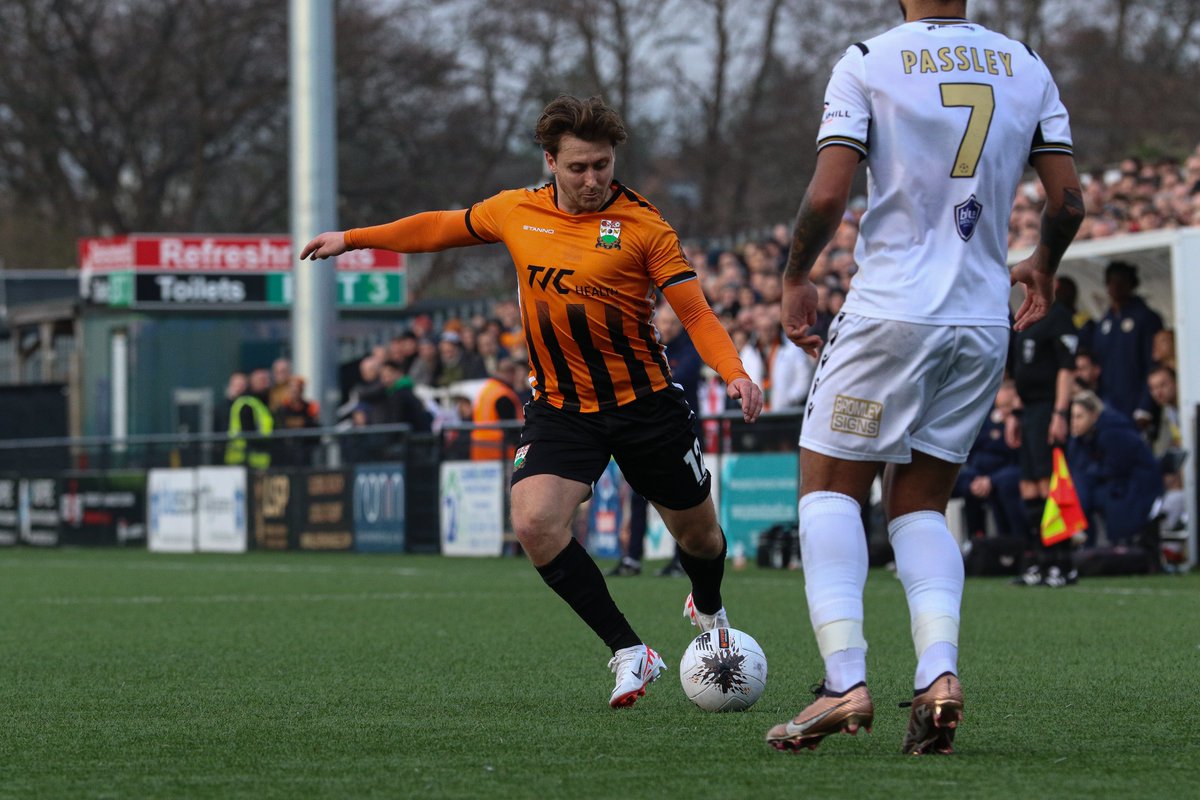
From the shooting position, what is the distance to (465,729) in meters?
5.79

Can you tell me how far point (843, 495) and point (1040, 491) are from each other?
26.0 feet

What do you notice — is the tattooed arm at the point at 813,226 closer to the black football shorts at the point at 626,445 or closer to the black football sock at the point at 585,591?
the black football shorts at the point at 626,445

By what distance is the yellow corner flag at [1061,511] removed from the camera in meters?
12.2

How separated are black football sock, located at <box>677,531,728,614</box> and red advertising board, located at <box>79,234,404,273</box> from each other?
79.3 feet

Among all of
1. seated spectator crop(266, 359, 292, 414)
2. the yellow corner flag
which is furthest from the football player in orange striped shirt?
seated spectator crop(266, 359, 292, 414)

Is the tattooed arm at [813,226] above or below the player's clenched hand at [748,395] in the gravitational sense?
above

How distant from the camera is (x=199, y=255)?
1231 inches

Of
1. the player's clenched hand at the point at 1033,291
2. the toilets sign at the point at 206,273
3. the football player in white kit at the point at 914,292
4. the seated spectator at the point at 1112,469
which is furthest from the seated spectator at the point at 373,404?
the football player in white kit at the point at 914,292

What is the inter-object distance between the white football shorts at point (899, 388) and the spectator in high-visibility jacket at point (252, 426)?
1633 cm

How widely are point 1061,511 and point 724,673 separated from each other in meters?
6.45

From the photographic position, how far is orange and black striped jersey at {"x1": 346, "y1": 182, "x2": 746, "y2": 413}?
648 centimetres

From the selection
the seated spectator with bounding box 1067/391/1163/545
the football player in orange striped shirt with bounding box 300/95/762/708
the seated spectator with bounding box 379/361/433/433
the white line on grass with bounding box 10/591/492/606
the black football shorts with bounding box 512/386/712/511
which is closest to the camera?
the football player in orange striped shirt with bounding box 300/95/762/708

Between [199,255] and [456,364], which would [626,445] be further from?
[199,255]

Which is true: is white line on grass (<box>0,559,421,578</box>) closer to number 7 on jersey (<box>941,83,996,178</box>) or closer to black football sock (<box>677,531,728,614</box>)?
black football sock (<box>677,531,728,614</box>)
